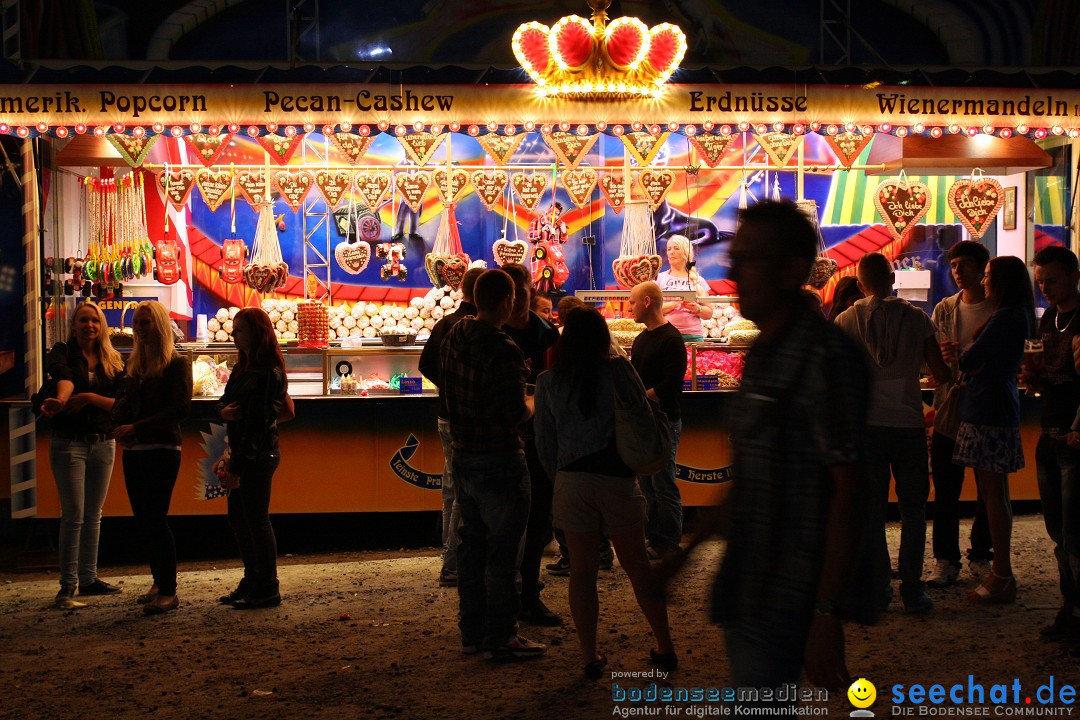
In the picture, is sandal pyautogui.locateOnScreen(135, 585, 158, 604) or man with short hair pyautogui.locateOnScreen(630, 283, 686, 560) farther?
man with short hair pyautogui.locateOnScreen(630, 283, 686, 560)

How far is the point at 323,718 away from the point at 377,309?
6208 millimetres

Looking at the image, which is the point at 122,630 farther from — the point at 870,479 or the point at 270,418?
the point at 870,479

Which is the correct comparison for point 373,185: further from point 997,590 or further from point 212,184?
point 997,590

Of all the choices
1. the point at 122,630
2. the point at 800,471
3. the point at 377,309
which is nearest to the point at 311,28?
the point at 377,309

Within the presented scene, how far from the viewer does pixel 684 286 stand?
10617 millimetres

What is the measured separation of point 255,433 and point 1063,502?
420cm

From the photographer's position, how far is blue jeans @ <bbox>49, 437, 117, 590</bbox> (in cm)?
609

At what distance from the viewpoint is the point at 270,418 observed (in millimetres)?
5859

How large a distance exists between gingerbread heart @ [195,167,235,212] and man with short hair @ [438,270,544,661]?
460cm

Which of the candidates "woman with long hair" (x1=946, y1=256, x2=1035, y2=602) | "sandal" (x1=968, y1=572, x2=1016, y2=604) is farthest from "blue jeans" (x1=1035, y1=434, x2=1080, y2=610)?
"sandal" (x1=968, y1=572, x2=1016, y2=604)

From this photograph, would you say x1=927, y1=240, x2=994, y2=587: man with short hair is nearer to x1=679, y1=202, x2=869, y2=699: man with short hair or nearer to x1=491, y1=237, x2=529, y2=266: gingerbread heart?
x1=679, y1=202, x2=869, y2=699: man with short hair

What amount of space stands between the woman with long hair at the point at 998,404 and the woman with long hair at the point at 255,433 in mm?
3820

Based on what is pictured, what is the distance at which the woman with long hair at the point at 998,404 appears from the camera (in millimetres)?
5453

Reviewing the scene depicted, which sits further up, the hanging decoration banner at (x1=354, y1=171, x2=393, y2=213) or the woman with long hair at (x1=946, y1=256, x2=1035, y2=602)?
the hanging decoration banner at (x1=354, y1=171, x2=393, y2=213)
